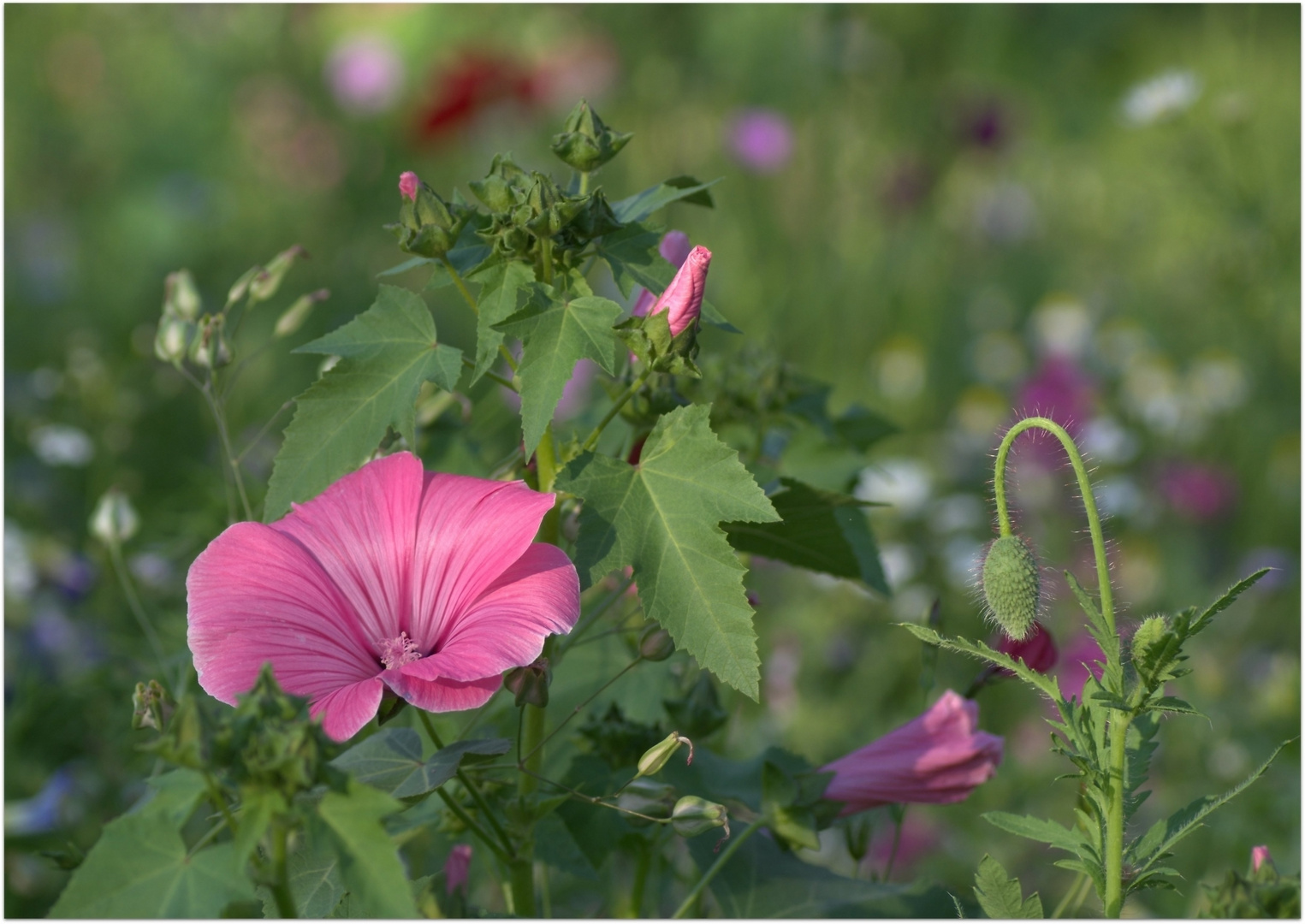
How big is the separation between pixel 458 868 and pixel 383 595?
0.37 m

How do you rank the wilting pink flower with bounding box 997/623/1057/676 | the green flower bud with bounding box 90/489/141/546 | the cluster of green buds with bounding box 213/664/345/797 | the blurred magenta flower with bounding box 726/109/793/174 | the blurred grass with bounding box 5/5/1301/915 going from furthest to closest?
the blurred magenta flower with bounding box 726/109/793/174 < the blurred grass with bounding box 5/5/1301/915 < the green flower bud with bounding box 90/489/141/546 < the wilting pink flower with bounding box 997/623/1057/676 < the cluster of green buds with bounding box 213/664/345/797

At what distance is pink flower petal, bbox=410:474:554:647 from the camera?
1097 millimetres

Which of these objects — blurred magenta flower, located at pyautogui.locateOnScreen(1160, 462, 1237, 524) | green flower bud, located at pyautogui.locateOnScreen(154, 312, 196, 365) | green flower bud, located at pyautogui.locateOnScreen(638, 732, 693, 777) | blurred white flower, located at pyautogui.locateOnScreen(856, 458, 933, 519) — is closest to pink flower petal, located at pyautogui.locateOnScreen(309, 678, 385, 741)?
green flower bud, located at pyautogui.locateOnScreen(638, 732, 693, 777)

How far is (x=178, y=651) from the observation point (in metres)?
1.80

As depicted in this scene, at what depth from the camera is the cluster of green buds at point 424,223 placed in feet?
3.75

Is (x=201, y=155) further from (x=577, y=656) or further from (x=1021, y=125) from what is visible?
(x=577, y=656)

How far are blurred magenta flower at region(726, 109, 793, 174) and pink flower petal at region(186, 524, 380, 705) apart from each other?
13.0ft

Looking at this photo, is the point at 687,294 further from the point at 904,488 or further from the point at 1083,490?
the point at 904,488

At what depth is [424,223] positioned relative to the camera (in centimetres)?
115

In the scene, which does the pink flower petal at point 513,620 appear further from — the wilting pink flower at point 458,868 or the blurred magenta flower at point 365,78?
the blurred magenta flower at point 365,78

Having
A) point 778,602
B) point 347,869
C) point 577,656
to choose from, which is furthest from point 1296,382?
point 347,869

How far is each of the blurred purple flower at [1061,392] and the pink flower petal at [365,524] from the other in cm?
284

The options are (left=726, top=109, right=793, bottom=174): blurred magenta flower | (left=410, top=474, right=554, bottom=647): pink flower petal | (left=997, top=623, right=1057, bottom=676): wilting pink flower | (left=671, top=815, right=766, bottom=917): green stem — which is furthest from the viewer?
(left=726, top=109, right=793, bottom=174): blurred magenta flower

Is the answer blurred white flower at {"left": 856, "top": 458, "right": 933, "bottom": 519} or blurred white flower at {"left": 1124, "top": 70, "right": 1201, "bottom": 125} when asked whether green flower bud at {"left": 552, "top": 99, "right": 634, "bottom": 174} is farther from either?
blurred white flower at {"left": 1124, "top": 70, "right": 1201, "bottom": 125}
